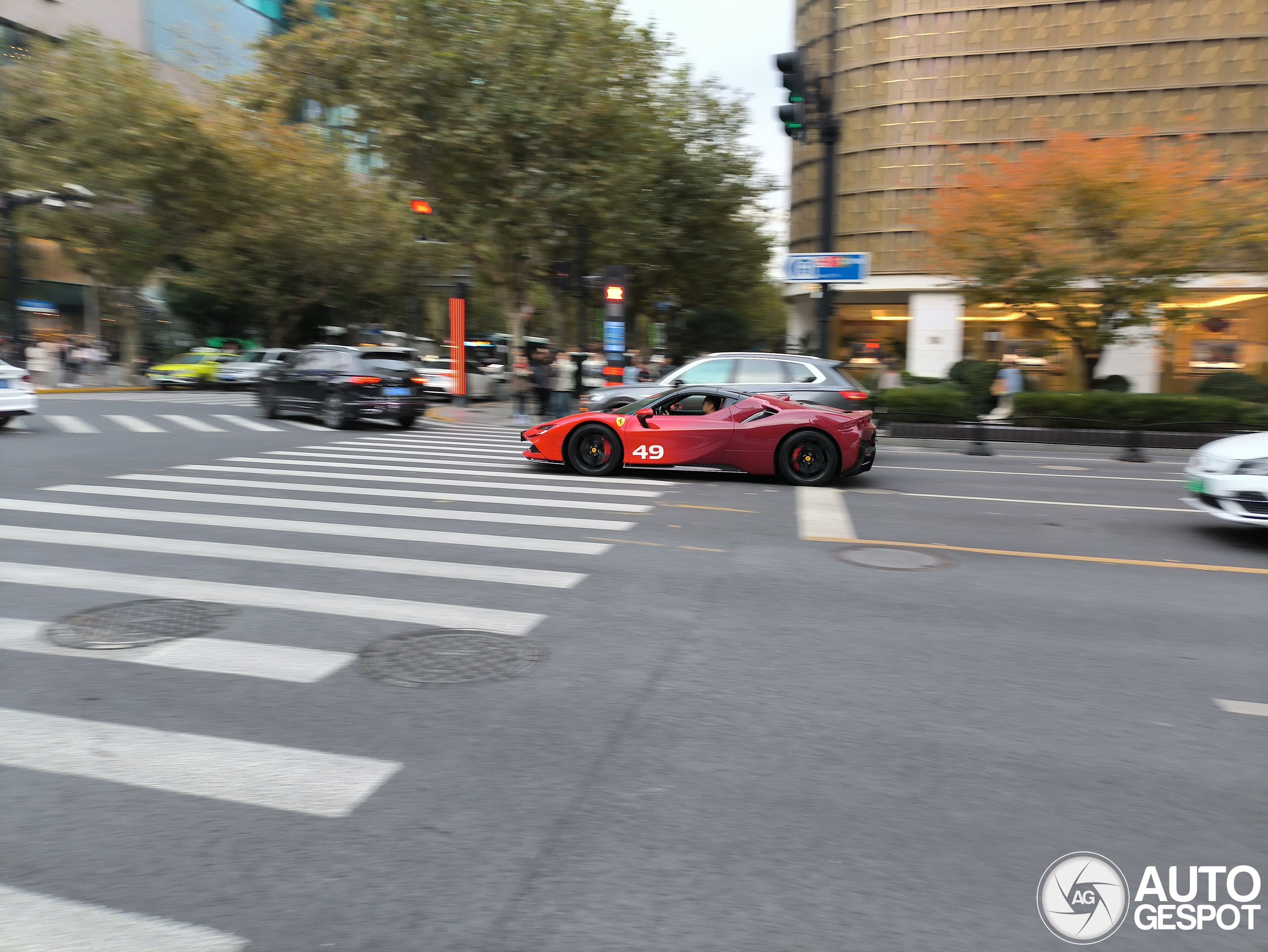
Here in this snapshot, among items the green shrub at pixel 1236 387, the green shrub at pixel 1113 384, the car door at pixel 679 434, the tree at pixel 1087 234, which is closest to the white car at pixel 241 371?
the tree at pixel 1087 234

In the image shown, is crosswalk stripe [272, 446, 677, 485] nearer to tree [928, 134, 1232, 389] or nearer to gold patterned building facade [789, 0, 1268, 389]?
tree [928, 134, 1232, 389]

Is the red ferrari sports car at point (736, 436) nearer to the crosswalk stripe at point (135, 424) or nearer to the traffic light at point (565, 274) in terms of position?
the crosswalk stripe at point (135, 424)

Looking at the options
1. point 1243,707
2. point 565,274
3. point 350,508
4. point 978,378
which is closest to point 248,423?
point 565,274

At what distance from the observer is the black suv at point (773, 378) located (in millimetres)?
15688

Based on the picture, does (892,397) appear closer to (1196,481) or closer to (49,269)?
(1196,481)

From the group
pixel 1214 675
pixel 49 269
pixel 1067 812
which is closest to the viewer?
pixel 1067 812

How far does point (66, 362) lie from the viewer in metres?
37.1

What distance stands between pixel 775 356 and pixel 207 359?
2662cm

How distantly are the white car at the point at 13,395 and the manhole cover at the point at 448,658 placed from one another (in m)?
14.8

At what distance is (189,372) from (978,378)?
26.5 m

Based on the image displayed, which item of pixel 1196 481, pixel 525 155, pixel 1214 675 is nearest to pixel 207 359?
pixel 525 155

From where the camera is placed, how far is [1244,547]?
30.2 feet

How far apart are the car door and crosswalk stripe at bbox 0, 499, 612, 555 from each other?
4.40 meters

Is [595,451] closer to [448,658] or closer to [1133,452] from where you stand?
[448,658]
